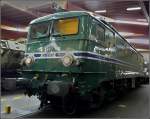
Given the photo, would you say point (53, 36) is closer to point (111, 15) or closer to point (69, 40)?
point (69, 40)

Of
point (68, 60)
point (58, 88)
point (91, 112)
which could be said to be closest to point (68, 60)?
point (68, 60)

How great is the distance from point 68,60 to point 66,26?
1058 millimetres

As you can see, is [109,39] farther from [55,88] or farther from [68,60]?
[55,88]

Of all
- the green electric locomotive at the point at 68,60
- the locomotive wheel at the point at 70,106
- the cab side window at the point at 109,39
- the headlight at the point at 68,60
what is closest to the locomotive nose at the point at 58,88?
the green electric locomotive at the point at 68,60

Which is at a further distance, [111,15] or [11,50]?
[111,15]

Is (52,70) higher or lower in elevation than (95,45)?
lower

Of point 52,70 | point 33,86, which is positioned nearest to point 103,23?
point 52,70

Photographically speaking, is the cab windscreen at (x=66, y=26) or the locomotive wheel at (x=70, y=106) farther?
the locomotive wheel at (x=70, y=106)

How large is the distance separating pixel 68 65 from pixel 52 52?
27.1 inches

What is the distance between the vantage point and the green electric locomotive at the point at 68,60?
602cm

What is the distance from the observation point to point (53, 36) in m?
6.69

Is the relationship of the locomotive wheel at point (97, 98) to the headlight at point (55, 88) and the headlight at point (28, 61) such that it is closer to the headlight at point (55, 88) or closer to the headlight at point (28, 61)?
the headlight at point (55, 88)

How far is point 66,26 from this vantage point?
262 inches

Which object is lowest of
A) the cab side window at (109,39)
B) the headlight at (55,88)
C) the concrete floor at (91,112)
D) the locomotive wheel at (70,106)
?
the concrete floor at (91,112)
